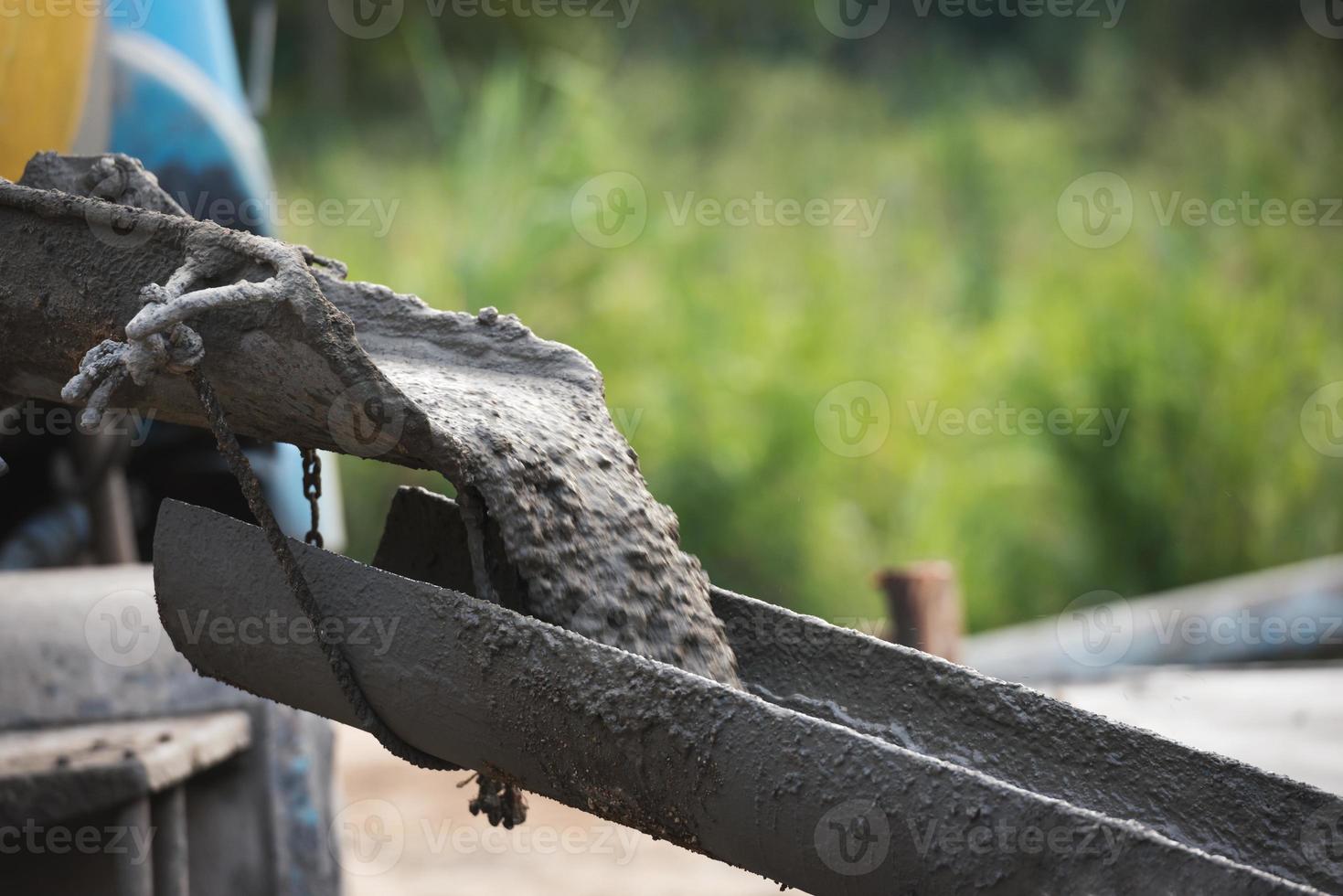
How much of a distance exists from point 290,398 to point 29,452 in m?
3.91

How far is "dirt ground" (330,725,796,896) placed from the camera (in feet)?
14.9

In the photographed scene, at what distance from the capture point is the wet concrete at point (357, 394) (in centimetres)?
167
